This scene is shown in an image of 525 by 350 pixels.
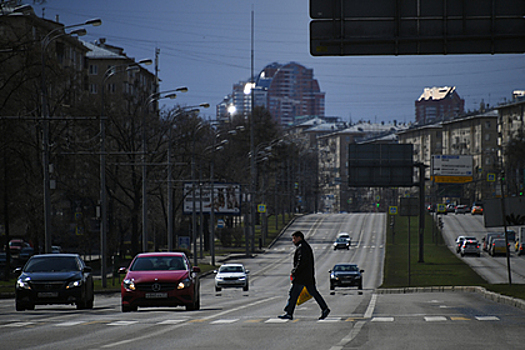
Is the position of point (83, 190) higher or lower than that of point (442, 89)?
lower

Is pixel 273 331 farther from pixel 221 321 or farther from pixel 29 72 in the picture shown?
pixel 29 72

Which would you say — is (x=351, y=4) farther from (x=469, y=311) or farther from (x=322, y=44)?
(x=469, y=311)

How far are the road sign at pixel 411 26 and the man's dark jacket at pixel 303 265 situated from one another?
18.1ft

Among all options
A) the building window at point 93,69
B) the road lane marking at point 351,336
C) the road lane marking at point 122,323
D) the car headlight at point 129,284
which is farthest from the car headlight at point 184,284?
the building window at point 93,69

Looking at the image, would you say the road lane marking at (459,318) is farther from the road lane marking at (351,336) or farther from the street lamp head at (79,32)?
the street lamp head at (79,32)

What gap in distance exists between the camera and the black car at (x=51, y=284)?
21.8 metres

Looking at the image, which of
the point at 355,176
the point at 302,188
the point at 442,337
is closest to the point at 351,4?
the point at 442,337

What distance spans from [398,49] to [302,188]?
143299 mm

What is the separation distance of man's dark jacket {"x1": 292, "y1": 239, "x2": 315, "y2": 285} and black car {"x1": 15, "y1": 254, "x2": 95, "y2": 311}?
8147mm

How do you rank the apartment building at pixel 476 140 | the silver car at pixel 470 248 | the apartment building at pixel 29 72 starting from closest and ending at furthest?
the apartment building at pixel 29 72 → the silver car at pixel 470 248 → the apartment building at pixel 476 140

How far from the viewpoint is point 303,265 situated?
16.0 m

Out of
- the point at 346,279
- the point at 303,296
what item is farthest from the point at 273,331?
the point at 346,279

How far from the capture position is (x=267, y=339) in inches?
A: 505

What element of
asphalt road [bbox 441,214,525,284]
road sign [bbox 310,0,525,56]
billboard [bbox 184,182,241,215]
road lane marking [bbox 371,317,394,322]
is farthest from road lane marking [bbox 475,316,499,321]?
billboard [bbox 184,182,241,215]
